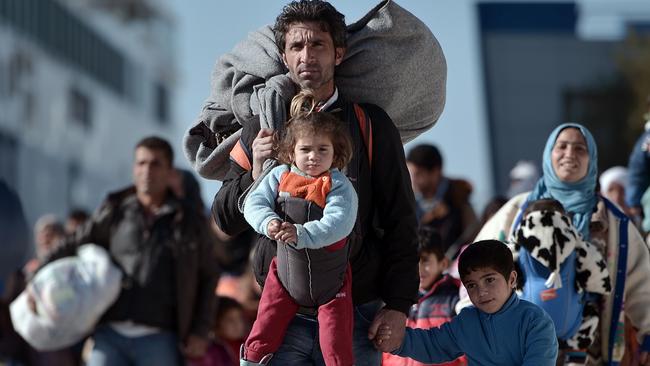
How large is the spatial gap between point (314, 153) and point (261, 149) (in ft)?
0.64

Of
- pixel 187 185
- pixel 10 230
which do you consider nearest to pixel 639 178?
pixel 187 185

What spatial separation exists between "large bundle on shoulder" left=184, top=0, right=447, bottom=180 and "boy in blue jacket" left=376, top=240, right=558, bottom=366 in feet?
2.04

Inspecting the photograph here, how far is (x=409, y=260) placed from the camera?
19.2 feet

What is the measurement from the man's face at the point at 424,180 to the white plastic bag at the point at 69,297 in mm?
2424

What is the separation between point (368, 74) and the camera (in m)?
6.01

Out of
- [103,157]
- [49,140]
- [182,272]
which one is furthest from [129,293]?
[103,157]

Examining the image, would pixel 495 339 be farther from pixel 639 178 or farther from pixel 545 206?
pixel 639 178

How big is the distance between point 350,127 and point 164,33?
142500mm

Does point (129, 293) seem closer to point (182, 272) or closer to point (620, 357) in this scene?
point (182, 272)

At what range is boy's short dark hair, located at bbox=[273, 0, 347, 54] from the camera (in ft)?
19.1

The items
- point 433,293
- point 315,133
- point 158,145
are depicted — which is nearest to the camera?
point 315,133

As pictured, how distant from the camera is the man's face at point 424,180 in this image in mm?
10977

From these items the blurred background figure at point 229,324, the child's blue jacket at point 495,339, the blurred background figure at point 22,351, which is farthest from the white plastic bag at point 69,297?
the child's blue jacket at point 495,339

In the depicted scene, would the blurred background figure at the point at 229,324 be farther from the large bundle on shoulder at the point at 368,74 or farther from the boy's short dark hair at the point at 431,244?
the large bundle on shoulder at the point at 368,74
